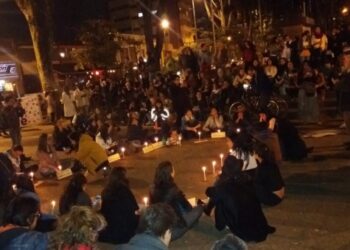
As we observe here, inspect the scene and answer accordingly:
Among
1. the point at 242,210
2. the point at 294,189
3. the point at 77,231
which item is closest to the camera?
the point at 77,231

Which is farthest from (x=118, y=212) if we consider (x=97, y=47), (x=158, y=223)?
(x=97, y=47)

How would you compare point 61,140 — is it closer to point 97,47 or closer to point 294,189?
point 294,189

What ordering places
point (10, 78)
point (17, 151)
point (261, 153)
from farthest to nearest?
point (10, 78)
point (17, 151)
point (261, 153)

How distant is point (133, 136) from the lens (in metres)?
15.2

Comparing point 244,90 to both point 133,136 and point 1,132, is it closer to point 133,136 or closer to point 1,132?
point 133,136

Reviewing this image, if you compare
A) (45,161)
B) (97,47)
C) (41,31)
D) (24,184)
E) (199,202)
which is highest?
(97,47)

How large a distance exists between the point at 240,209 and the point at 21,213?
2937 mm

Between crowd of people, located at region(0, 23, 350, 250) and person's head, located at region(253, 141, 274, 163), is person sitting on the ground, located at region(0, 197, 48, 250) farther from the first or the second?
person's head, located at region(253, 141, 274, 163)

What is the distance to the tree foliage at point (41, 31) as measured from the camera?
25.9 m

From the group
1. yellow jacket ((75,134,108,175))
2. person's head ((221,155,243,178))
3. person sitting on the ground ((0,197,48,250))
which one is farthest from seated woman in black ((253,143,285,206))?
yellow jacket ((75,134,108,175))

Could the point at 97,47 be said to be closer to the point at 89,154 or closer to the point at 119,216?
the point at 89,154

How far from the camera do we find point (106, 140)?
14.8 m

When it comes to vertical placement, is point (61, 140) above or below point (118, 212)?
above

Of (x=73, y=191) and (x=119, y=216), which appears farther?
(x=73, y=191)
